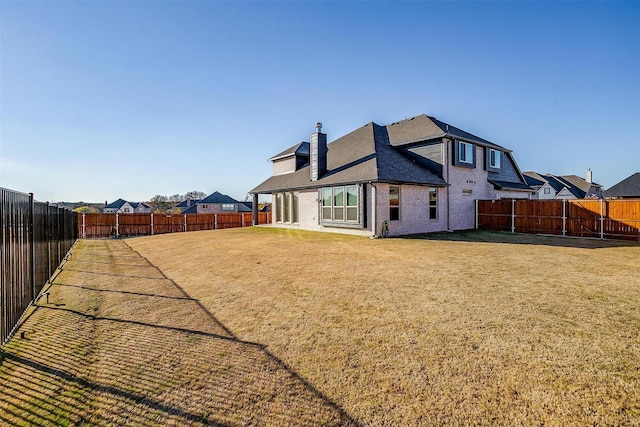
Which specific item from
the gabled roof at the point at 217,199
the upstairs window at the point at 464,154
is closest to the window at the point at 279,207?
the upstairs window at the point at 464,154

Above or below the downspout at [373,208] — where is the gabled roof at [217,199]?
above

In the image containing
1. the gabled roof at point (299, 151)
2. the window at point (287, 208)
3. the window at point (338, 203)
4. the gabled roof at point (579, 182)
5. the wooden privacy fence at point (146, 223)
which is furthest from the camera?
the gabled roof at point (579, 182)

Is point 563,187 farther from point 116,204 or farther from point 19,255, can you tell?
point 116,204

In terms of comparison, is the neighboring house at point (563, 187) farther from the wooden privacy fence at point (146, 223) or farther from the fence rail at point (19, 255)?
the fence rail at point (19, 255)

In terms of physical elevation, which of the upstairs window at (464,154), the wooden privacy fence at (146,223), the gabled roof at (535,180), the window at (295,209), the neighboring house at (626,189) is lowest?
the wooden privacy fence at (146,223)

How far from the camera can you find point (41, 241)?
6.33 meters

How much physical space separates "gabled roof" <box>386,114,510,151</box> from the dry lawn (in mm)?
12101

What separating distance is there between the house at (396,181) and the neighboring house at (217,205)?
35.3m

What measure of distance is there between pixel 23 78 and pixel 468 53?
59.2 ft

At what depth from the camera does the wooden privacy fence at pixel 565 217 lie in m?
13.9

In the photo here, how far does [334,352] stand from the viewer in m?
3.42

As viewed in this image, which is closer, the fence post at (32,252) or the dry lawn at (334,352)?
the dry lawn at (334,352)

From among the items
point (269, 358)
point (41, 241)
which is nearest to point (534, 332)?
point (269, 358)

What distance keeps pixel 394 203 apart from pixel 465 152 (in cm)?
681
